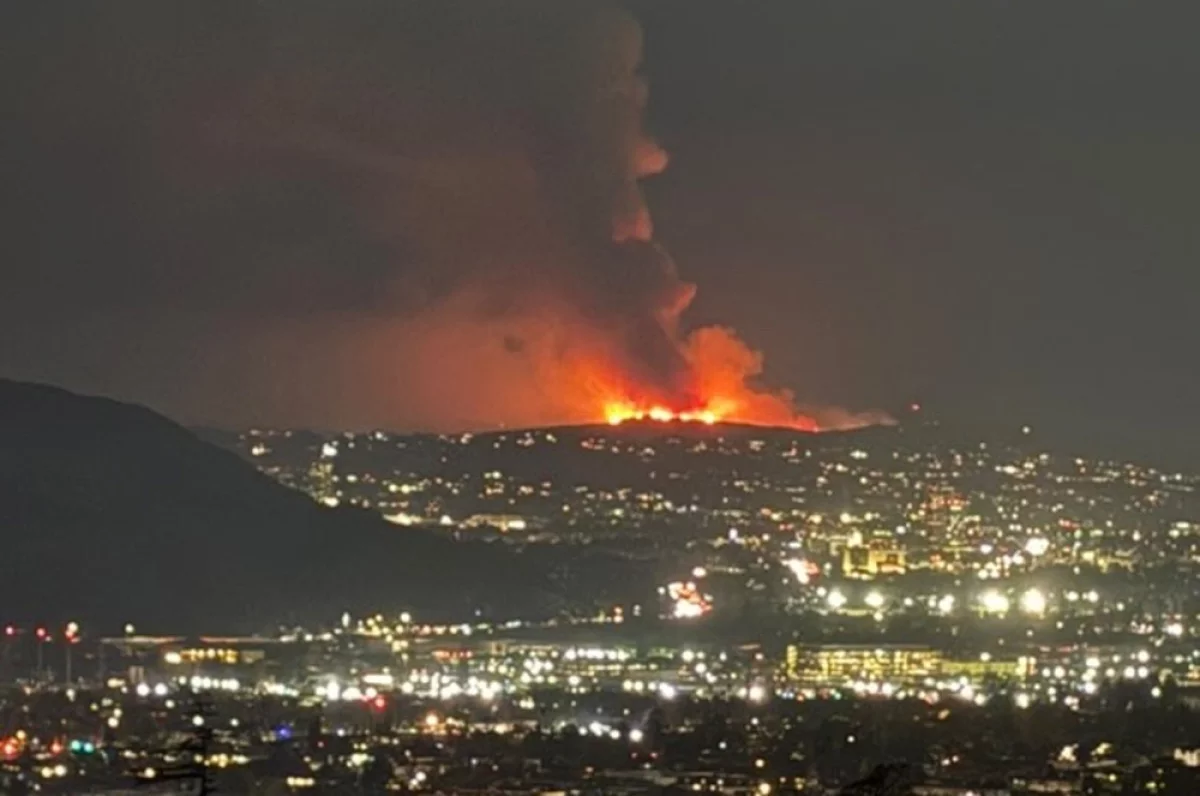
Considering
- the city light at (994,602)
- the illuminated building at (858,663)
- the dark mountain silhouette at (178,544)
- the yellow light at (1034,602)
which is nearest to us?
the illuminated building at (858,663)

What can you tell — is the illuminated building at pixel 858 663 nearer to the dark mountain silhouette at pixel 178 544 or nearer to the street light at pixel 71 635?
the dark mountain silhouette at pixel 178 544

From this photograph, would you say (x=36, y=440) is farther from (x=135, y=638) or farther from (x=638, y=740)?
(x=638, y=740)

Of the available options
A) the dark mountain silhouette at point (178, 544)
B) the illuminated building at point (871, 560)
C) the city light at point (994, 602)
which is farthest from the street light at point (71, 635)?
the illuminated building at point (871, 560)

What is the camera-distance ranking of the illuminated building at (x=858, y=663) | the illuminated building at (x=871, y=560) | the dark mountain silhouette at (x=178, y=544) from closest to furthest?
1. the illuminated building at (x=858, y=663)
2. the dark mountain silhouette at (x=178, y=544)
3. the illuminated building at (x=871, y=560)

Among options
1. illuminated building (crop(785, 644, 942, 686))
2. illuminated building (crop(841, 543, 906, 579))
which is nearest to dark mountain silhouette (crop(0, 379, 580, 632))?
illuminated building (crop(841, 543, 906, 579))

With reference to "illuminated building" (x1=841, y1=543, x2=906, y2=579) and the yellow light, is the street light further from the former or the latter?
the yellow light

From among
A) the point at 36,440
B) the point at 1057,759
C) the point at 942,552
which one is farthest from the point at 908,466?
the point at 1057,759

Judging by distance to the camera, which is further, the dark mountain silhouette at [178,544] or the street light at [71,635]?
the dark mountain silhouette at [178,544]

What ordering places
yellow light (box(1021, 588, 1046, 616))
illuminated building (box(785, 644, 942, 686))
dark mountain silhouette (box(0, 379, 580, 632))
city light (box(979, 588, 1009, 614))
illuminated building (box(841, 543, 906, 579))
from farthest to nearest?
1. illuminated building (box(841, 543, 906, 579))
2. yellow light (box(1021, 588, 1046, 616))
3. city light (box(979, 588, 1009, 614))
4. dark mountain silhouette (box(0, 379, 580, 632))
5. illuminated building (box(785, 644, 942, 686))

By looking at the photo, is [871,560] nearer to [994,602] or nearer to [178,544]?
[994,602]

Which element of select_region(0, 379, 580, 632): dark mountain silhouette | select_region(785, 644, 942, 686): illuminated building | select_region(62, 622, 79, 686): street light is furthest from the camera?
select_region(0, 379, 580, 632): dark mountain silhouette
